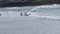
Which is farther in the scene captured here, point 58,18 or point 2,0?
point 2,0

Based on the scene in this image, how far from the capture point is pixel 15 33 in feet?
22.0

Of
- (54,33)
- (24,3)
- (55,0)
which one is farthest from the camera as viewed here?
(24,3)

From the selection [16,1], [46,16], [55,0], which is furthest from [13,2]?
[46,16]

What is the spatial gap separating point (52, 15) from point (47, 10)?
1.44 ft

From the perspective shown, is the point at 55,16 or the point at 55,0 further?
the point at 55,0

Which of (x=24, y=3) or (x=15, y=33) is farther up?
(x=15, y=33)

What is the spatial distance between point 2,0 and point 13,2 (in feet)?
6.19

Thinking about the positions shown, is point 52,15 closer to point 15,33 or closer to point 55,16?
point 55,16

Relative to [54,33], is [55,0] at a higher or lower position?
lower

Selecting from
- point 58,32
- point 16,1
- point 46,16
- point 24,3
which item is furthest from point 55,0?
point 58,32

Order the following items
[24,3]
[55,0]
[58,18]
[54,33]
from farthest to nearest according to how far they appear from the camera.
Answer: [24,3] → [55,0] → [58,18] → [54,33]

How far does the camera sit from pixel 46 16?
34.7ft

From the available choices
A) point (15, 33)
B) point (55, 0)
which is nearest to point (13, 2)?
point (55, 0)

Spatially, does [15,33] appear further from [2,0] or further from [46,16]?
[2,0]
